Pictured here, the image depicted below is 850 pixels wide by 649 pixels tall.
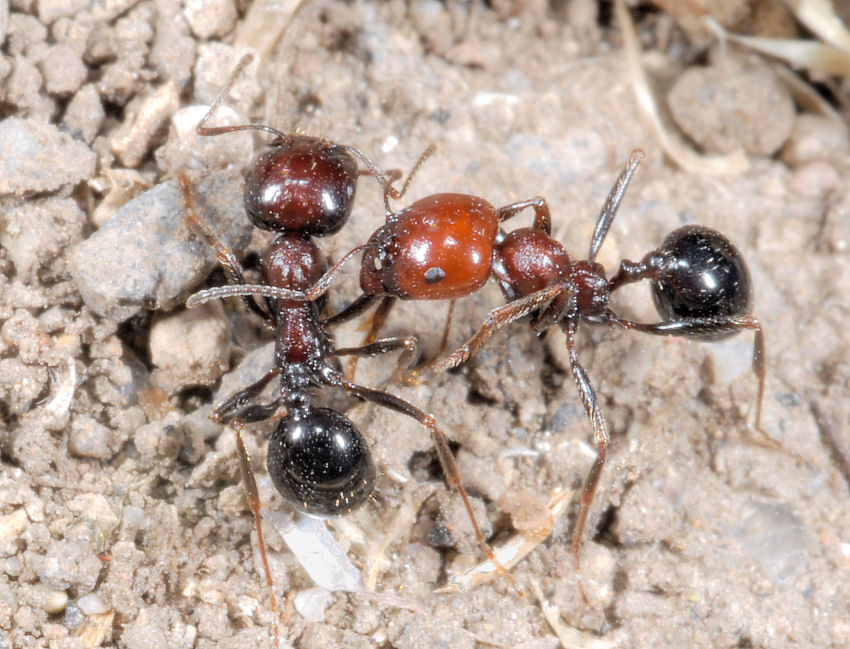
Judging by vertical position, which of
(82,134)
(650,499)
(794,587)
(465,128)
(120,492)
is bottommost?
(794,587)

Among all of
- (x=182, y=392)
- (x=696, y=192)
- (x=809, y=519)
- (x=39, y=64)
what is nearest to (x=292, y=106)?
(x=39, y=64)

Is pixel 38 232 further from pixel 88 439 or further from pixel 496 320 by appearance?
pixel 496 320

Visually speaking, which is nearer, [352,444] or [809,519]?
[352,444]

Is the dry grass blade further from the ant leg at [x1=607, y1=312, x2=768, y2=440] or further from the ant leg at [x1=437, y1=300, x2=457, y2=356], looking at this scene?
the ant leg at [x1=437, y1=300, x2=457, y2=356]

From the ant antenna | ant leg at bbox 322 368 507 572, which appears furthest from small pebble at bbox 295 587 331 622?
the ant antenna

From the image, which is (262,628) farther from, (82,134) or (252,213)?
(82,134)

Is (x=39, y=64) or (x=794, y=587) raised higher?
(x=39, y=64)

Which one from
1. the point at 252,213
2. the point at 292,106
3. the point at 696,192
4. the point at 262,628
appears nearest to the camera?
the point at 262,628

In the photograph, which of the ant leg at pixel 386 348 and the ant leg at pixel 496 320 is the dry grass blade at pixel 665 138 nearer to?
the ant leg at pixel 496 320
